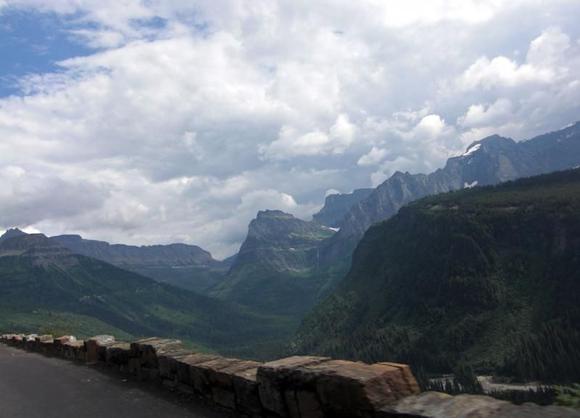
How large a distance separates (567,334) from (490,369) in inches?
1073

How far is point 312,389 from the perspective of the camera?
26.4ft

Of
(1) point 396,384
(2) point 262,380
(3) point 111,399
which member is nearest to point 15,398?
(3) point 111,399

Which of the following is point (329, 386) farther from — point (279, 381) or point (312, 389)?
point (279, 381)

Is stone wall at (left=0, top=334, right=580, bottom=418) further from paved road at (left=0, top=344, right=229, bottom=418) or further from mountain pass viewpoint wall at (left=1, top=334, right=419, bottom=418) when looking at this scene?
paved road at (left=0, top=344, right=229, bottom=418)

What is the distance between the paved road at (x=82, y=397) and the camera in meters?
10.9

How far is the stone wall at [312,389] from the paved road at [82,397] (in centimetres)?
51

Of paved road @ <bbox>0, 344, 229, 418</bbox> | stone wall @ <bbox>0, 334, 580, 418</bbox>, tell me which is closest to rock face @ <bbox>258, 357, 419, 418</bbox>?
stone wall @ <bbox>0, 334, 580, 418</bbox>

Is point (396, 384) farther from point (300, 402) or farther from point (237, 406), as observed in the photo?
point (237, 406)

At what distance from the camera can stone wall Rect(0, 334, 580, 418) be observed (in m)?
6.46

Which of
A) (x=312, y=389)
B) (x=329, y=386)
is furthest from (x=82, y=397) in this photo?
(x=329, y=386)

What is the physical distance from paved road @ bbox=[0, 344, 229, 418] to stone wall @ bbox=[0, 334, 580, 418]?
0.51m

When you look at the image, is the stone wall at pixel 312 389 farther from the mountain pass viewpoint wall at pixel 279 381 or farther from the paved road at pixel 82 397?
the paved road at pixel 82 397

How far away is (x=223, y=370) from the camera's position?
10570mm

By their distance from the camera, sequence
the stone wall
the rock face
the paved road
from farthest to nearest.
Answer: the paved road → the rock face → the stone wall
